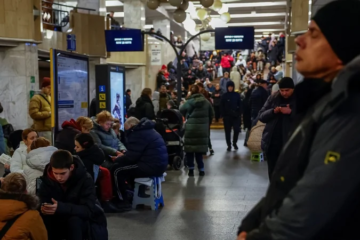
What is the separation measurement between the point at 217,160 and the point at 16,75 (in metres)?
5.38

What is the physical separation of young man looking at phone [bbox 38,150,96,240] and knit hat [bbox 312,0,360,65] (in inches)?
124

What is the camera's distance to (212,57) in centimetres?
3319

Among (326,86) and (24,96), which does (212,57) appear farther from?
(326,86)

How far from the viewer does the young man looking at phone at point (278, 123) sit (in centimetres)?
588

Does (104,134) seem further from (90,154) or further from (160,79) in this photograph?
(160,79)

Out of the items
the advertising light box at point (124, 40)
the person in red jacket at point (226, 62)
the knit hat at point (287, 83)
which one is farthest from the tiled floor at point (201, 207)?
the person in red jacket at point (226, 62)

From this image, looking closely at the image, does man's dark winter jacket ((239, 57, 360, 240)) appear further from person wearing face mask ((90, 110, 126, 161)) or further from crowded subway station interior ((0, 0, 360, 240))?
person wearing face mask ((90, 110, 126, 161))

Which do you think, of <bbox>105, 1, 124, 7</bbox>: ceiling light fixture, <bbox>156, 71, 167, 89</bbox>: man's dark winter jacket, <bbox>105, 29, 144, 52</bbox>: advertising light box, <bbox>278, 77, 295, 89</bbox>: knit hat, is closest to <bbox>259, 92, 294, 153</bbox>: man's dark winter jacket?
<bbox>278, 77, 295, 89</bbox>: knit hat

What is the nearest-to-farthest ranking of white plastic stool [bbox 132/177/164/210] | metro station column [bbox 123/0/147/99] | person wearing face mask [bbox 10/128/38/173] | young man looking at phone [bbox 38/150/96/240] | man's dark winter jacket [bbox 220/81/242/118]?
young man looking at phone [bbox 38/150/96/240], person wearing face mask [bbox 10/128/38/173], white plastic stool [bbox 132/177/164/210], man's dark winter jacket [bbox 220/81/242/118], metro station column [bbox 123/0/147/99]

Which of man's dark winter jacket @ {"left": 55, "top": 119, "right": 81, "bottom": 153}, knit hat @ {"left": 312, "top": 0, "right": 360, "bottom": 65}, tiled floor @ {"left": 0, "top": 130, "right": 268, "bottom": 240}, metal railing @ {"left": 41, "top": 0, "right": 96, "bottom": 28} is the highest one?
metal railing @ {"left": 41, "top": 0, "right": 96, "bottom": 28}

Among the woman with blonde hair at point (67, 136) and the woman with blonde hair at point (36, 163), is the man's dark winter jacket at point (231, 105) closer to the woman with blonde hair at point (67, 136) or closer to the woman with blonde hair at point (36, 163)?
the woman with blonde hair at point (67, 136)

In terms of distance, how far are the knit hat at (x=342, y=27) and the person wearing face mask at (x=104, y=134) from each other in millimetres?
6157

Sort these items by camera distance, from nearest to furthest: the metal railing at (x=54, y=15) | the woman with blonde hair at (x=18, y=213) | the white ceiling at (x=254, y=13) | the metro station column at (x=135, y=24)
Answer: the woman with blonde hair at (x=18, y=213) < the metal railing at (x=54, y=15) < the metro station column at (x=135, y=24) < the white ceiling at (x=254, y=13)

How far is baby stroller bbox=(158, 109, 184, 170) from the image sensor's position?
10.4 meters
